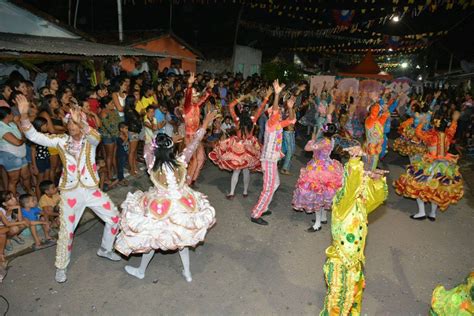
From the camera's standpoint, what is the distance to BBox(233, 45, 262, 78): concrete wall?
2394 centimetres

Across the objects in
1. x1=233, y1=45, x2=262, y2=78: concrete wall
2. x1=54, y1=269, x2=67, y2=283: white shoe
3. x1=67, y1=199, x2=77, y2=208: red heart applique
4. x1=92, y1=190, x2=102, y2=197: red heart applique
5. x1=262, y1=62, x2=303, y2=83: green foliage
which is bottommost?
x1=54, y1=269, x2=67, y2=283: white shoe

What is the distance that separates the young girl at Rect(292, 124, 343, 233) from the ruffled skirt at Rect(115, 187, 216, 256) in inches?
88.9

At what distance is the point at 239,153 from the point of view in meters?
6.78

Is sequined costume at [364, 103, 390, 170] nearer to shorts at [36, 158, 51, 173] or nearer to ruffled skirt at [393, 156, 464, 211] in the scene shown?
ruffled skirt at [393, 156, 464, 211]

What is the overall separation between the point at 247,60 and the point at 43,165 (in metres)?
20.9

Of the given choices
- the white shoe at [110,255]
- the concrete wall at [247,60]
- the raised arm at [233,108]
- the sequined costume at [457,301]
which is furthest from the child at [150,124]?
the concrete wall at [247,60]

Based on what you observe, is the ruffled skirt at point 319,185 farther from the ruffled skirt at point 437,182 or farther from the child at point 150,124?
the child at point 150,124

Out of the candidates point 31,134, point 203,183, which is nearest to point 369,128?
point 203,183

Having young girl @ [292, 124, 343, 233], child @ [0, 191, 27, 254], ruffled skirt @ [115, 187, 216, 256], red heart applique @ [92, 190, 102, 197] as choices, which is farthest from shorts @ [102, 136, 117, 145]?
young girl @ [292, 124, 343, 233]

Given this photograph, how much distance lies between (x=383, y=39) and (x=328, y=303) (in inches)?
891

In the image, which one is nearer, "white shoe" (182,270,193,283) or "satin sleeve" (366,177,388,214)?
"satin sleeve" (366,177,388,214)

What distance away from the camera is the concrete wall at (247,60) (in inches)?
942

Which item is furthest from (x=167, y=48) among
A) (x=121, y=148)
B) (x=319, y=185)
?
(x=319, y=185)

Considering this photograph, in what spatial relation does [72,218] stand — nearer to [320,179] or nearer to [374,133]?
[320,179]
